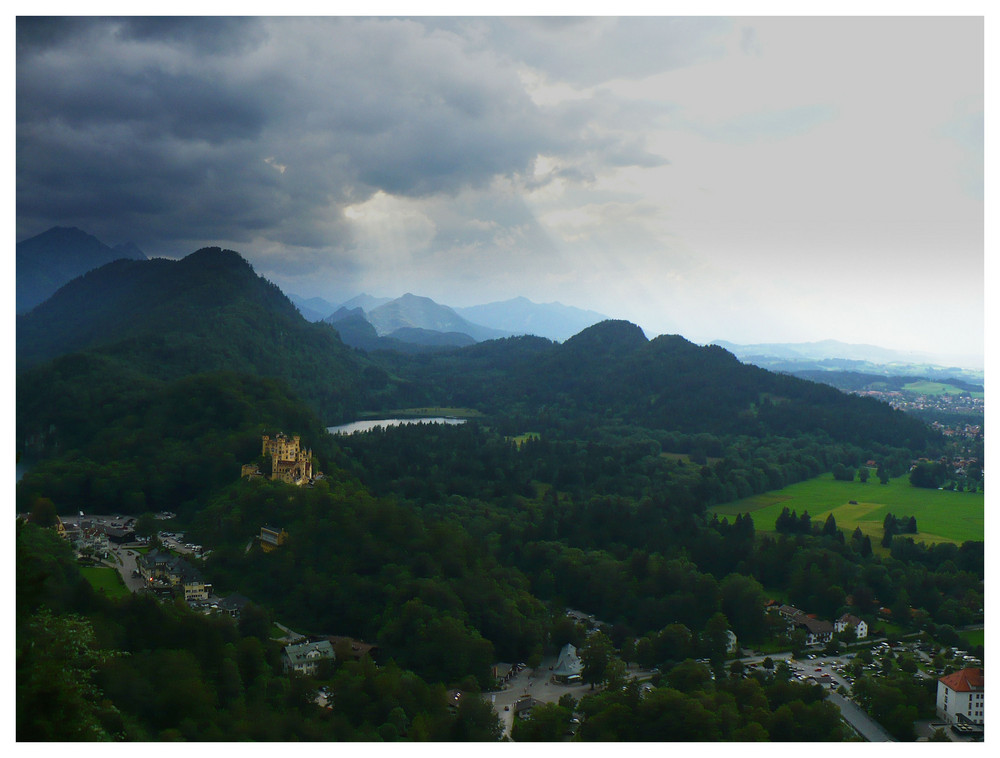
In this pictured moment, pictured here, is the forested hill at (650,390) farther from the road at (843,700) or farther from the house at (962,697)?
the house at (962,697)

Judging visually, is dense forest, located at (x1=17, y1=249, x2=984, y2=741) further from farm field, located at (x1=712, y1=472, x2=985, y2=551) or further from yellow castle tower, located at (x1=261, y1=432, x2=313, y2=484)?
farm field, located at (x1=712, y1=472, x2=985, y2=551)

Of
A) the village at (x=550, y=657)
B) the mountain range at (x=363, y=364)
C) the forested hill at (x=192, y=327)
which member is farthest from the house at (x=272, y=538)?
the forested hill at (x=192, y=327)

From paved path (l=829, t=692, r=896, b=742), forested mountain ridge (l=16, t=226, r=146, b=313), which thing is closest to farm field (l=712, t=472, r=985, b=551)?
paved path (l=829, t=692, r=896, b=742)

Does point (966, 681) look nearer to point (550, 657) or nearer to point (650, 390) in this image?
point (550, 657)

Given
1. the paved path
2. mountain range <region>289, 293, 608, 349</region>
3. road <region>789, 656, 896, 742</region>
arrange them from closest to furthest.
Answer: the paved path, road <region>789, 656, 896, 742</region>, mountain range <region>289, 293, 608, 349</region>

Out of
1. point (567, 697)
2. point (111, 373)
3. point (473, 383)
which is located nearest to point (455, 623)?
point (567, 697)

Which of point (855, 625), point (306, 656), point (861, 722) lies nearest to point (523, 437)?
point (855, 625)
